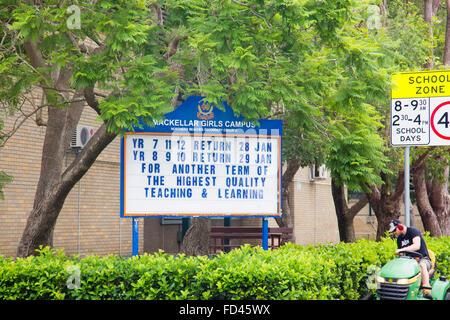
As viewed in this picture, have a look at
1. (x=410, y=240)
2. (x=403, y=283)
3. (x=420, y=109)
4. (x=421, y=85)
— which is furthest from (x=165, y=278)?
(x=421, y=85)

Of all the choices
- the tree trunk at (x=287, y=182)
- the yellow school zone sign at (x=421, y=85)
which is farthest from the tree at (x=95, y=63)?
the tree trunk at (x=287, y=182)

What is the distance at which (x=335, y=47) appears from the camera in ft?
33.8

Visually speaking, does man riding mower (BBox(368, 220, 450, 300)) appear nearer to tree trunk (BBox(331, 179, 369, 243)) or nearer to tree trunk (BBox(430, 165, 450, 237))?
tree trunk (BBox(430, 165, 450, 237))

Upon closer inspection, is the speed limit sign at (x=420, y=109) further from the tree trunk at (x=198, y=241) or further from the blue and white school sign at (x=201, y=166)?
the tree trunk at (x=198, y=241)

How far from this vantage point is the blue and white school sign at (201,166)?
10.1 metres

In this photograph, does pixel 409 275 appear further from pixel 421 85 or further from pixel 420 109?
pixel 421 85

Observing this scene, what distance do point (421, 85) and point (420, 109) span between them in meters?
0.46

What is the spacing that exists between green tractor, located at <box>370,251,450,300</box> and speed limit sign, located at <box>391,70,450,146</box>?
9.04 feet

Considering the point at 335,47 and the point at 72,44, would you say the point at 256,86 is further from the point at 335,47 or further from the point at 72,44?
the point at 72,44

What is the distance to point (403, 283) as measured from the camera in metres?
8.41

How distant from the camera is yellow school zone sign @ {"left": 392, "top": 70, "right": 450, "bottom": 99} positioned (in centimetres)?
1134

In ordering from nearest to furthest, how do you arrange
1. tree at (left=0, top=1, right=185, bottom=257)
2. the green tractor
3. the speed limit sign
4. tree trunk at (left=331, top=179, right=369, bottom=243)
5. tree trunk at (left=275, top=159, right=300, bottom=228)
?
the green tractor
tree at (left=0, top=1, right=185, bottom=257)
the speed limit sign
tree trunk at (left=275, top=159, right=300, bottom=228)
tree trunk at (left=331, top=179, right=369, bottom=243)

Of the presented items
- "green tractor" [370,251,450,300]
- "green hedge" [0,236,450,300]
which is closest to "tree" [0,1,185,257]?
"green hedge" [0,236,450,300]
